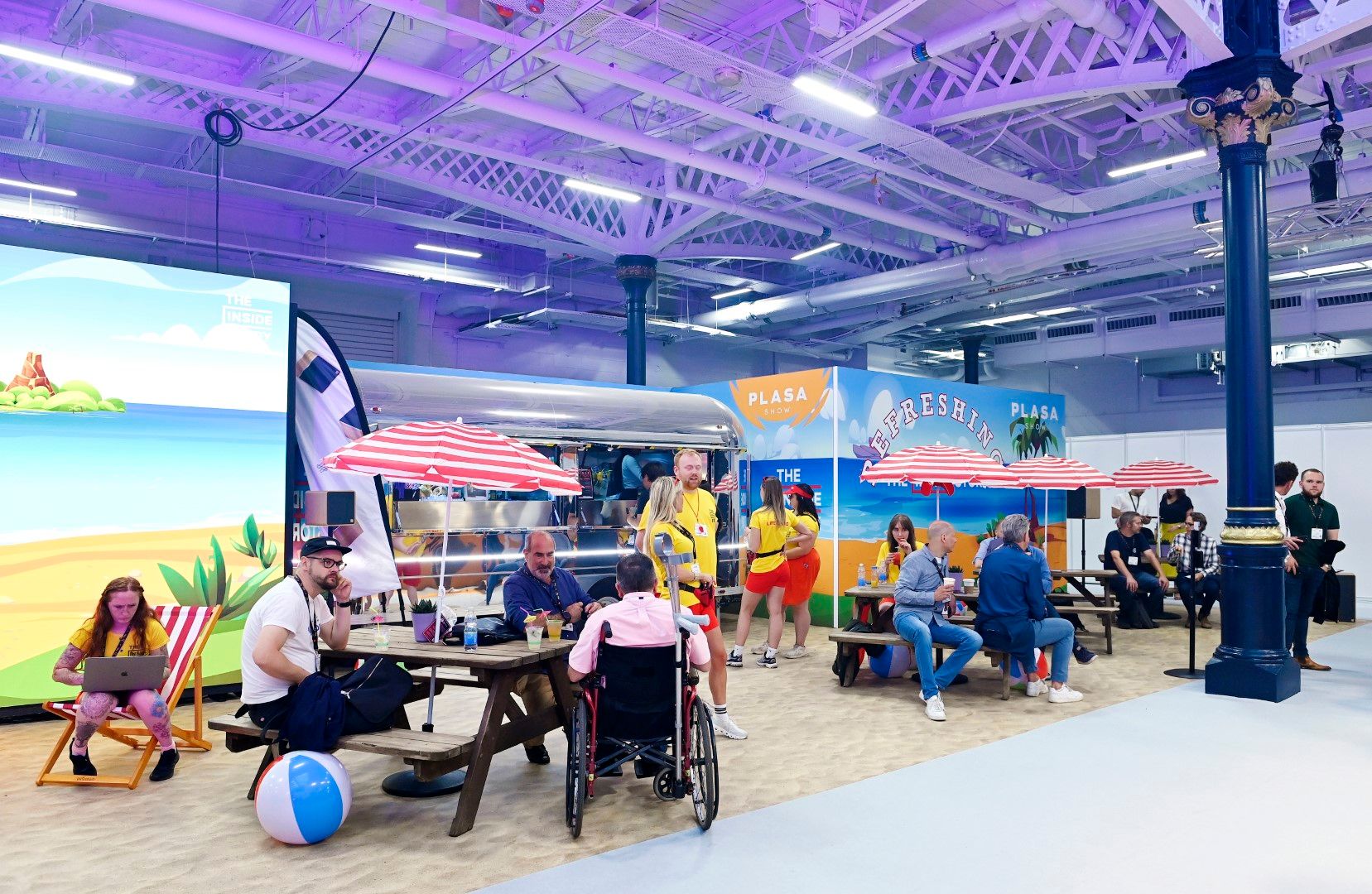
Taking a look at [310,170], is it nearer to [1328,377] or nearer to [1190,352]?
[1190,352]

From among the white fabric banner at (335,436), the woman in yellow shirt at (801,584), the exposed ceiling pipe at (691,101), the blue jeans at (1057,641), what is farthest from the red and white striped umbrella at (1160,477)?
the white fabric banner at (335,436)

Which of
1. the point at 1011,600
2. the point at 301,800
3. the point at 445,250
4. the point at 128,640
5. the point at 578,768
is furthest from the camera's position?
the point at 445,250

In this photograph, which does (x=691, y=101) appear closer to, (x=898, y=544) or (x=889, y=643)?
(x=898, y=544)

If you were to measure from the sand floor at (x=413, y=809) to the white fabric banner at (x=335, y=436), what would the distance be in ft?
3.58

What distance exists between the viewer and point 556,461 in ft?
29.8

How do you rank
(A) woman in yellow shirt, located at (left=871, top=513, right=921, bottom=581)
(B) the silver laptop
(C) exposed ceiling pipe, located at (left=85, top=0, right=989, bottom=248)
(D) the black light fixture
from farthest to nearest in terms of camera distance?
(A) woman in yellow shirt, located at (left=871, top=513, right=921, bottom=581) < (D) the black light fixture < (C) exposed ceiling pipe, located at (left=85, top=0, right=989, bottom=248) < (B) the silver laptop

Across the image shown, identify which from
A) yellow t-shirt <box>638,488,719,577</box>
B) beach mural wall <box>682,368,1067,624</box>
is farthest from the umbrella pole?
beach mural wall <box>682,368,1067,624</box>

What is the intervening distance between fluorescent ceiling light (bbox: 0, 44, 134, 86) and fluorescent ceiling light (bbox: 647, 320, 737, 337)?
8.91 meters

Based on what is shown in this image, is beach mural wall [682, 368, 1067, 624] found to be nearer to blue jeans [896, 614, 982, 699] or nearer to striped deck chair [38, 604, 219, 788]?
blue jeans [896, 614, 982, 699]

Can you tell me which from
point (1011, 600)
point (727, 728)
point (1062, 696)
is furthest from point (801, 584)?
point (727, 728)

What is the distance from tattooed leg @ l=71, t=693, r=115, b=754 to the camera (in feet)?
15.3

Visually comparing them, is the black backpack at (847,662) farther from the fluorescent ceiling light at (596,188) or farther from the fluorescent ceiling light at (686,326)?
the fluorescent ceiling light at (686,326)

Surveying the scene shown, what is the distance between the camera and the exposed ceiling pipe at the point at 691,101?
279 inches

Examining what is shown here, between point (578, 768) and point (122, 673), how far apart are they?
2.46 m
